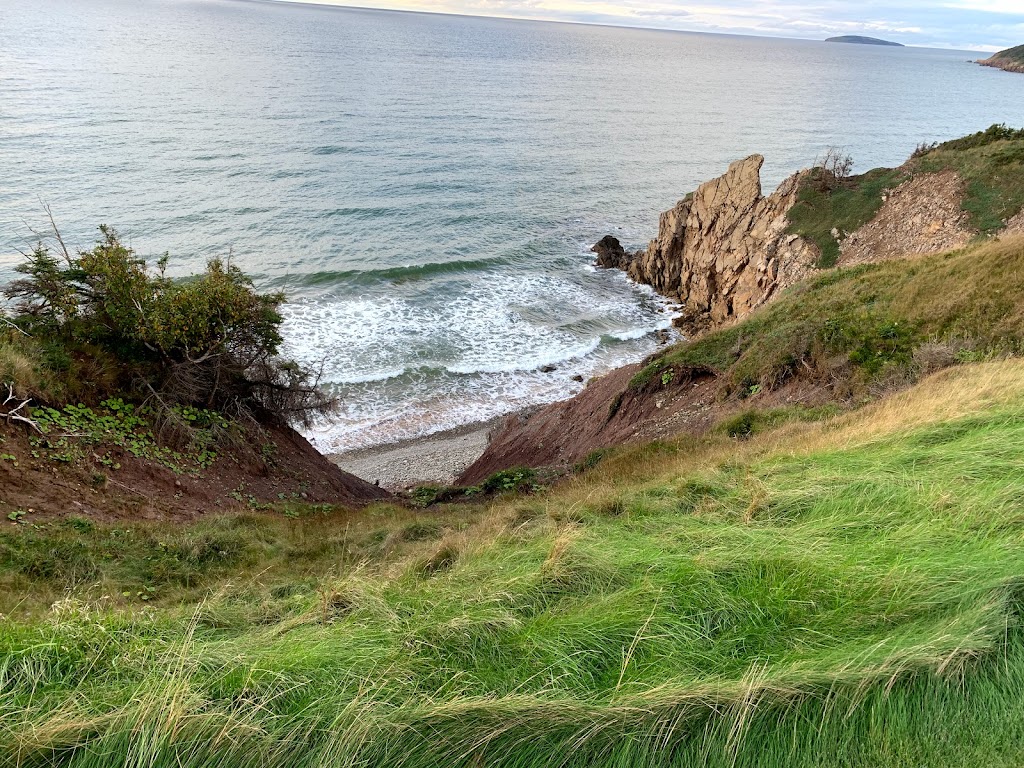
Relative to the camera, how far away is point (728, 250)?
33906 mm

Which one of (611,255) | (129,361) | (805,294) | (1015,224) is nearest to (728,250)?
(611,255)

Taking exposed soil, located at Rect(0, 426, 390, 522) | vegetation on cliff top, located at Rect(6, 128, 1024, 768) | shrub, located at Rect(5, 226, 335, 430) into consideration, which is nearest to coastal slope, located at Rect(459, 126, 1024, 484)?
vegetation on cliff top, located at Rect(6, 128, 1024, 768)

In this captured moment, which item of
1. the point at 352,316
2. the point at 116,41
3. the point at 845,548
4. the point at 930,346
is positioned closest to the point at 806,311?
the point at 930,346

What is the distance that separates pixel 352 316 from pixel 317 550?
24.0m

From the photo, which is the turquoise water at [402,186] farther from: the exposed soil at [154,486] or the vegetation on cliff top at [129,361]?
the vegetation on cliff top at [129,361]

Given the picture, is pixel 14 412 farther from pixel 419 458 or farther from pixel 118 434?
pixel 419 458

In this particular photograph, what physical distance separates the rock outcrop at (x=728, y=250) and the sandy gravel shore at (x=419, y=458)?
17.5 m

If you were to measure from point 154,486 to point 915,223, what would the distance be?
112 ft

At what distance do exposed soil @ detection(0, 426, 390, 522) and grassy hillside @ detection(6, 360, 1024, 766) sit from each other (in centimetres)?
540

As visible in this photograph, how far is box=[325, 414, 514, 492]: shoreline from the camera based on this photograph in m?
20.3

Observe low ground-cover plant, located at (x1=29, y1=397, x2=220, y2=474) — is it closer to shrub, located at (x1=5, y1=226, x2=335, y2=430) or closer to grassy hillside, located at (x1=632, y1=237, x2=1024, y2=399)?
shrub, located at (x1=5, y1=226, x2=335, y2=430)

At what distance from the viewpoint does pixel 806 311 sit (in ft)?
55.8

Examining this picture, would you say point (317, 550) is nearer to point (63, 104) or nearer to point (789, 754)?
point (789, 754)

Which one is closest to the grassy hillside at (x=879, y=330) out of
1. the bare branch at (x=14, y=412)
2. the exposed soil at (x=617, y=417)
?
the exposed soil at (x=617, y=417)
